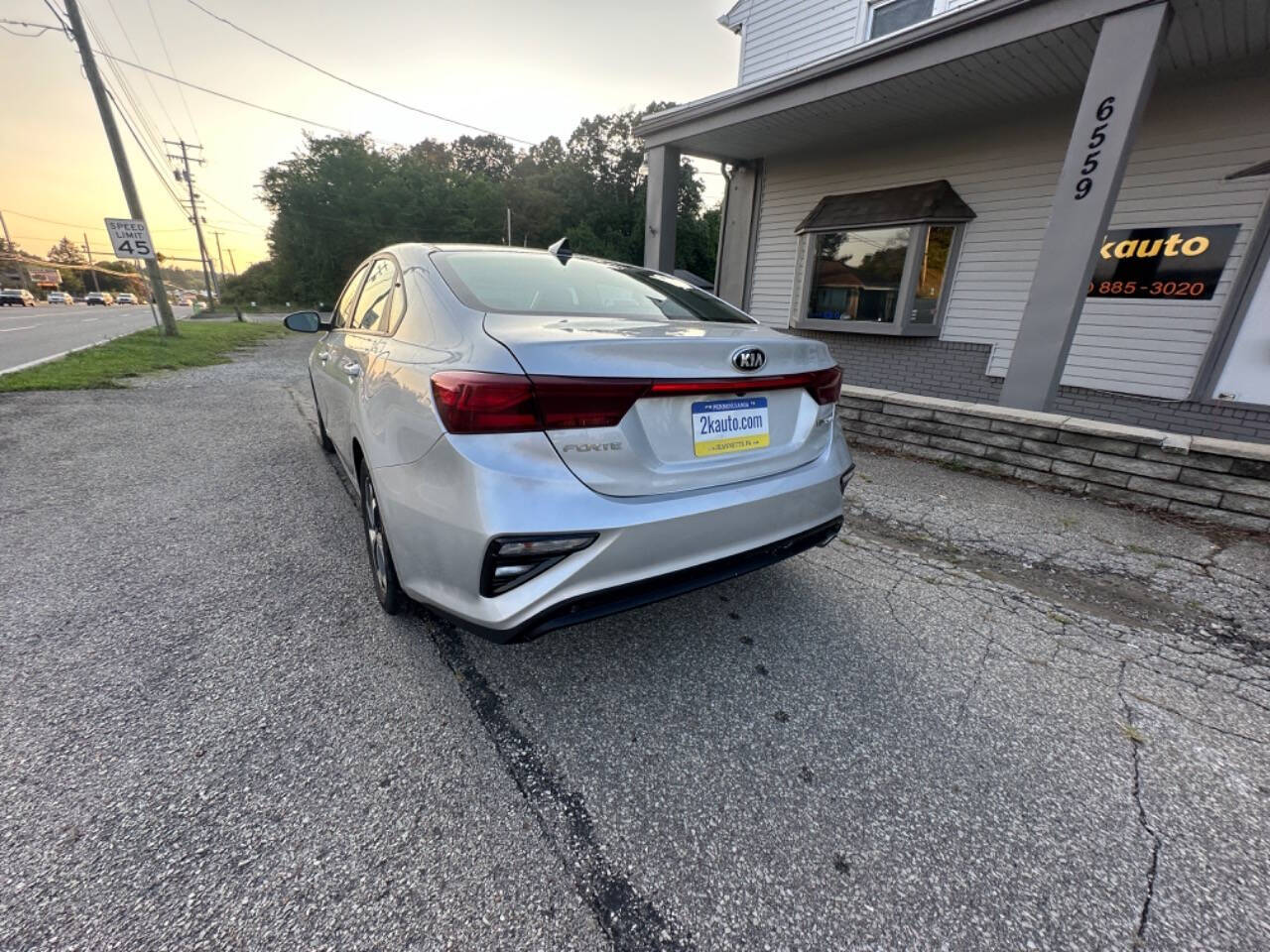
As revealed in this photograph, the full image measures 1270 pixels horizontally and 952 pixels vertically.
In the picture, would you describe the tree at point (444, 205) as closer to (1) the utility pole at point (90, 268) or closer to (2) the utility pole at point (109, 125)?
(2) the utility pole at point (109, 125)

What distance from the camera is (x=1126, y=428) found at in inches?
145

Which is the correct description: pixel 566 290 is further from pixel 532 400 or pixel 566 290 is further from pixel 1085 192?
pixel 1085 192

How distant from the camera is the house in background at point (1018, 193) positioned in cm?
412

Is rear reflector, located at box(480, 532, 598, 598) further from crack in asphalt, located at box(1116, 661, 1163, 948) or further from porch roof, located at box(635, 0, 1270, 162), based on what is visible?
porch roof, located at box(635, 0, 1270, 162)

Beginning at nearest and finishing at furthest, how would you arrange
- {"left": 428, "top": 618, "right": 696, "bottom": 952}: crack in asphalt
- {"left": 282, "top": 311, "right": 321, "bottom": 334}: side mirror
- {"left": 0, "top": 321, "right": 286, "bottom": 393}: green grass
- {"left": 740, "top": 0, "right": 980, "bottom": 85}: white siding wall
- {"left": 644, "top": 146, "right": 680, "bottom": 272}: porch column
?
1. {"left": 428, "top": 618, "right": 696, "bottom": 952}: crack in asphalt
2. {"left": 282, "top": 311, "right": 321, "bottom": 334}: side mirror
3. {"left": 0, "top": 321, "right": 286, "bottom": 393}: green grass
4. {"left": 740, "top": 0, "right": 980, "bottom": 85}: white siding wall
5. {"left": 644, "top": 146, "right": 680, "bottom": 272}: porch column

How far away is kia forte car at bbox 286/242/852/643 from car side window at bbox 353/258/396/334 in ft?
0.93

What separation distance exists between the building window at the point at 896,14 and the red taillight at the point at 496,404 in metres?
8.30

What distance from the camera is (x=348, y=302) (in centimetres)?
335

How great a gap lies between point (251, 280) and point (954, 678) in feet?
210

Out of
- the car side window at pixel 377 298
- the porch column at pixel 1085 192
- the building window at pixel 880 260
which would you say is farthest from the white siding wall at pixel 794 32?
the car side window at pixel 377 298

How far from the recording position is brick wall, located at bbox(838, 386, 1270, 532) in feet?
10.7

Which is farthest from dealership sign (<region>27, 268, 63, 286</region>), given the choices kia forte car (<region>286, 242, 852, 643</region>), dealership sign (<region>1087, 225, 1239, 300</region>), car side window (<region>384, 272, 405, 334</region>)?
dealership sign (<region>1087, 225, 1239, 300</region>)

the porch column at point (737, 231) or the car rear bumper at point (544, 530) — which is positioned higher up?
the porch column at point (737, 231)

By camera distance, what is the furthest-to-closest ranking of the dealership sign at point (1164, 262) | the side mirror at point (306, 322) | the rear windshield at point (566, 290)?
the dealership sign at point (1164, 262), the side mirror at point (306, 322), the rear windshield at point (566, 290)
